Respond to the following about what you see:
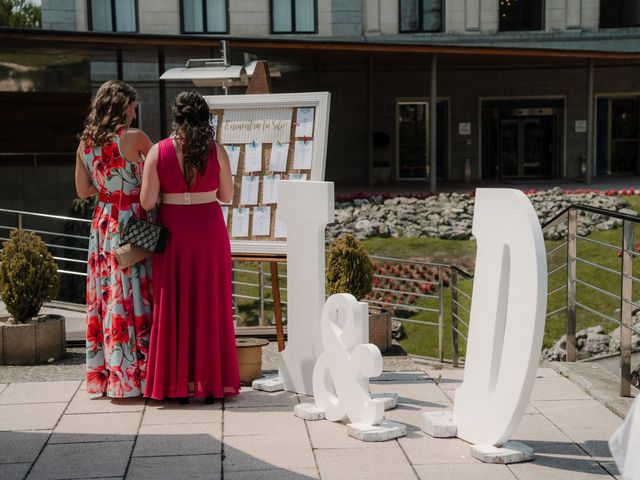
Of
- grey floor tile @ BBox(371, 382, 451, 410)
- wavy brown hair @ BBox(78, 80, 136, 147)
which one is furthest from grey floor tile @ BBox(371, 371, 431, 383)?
wavy brown hair @ BBox(78, 80, 136, 147)

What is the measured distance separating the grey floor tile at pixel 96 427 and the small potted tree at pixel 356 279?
260 cm

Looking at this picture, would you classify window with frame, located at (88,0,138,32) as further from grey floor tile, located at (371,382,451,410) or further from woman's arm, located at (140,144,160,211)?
grey floor tile, located at (371,382,451,410)

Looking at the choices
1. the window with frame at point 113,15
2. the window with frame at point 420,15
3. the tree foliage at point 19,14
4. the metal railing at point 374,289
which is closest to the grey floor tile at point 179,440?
the metal railing at point 374,289

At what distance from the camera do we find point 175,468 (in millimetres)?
4953

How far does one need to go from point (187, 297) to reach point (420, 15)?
27350 millimetres

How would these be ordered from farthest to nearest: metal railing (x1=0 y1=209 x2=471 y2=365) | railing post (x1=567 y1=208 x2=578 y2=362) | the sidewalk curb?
metal railing (x1=0 y1=209 x2=471 y2=365), railing post (x1=567 y1=208 x2=578 y2=362), the sidewalk curb

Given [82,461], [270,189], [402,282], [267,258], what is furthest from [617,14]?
[82,461]

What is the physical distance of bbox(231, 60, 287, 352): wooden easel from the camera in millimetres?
6988

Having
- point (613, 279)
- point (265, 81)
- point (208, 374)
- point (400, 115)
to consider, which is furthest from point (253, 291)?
point (400, 115)

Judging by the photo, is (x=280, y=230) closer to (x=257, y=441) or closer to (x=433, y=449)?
(x=257, y=441)

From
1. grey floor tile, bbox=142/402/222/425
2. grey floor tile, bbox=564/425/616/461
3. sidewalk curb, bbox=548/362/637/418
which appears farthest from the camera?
sidewalk curb, bbox=548/362/637/418

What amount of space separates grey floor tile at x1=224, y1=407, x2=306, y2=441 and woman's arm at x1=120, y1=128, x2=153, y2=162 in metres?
1.88

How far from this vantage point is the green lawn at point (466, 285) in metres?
14.0

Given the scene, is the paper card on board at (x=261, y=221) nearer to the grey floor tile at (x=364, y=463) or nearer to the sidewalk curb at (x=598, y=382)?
the grey floor tile at (x=364, y=463)
